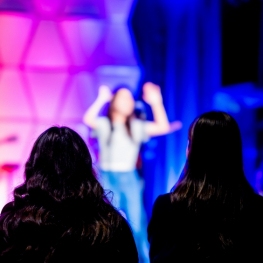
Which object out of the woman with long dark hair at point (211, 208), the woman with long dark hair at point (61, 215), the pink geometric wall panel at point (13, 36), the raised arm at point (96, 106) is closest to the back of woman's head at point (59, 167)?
the woman with long dark hair at point (61, 215)

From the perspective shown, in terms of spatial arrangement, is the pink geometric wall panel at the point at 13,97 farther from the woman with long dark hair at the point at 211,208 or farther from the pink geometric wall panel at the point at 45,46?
the woman with long dark hair at the point at 211,208

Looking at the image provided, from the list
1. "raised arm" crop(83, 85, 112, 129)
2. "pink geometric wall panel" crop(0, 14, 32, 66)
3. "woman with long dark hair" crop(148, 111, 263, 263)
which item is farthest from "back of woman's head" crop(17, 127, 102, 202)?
"pink geometric wall panel" crop(0, 14, 32, 66)

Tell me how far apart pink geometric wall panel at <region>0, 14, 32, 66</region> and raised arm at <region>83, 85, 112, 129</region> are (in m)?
0.47

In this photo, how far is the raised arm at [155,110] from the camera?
2473 mm

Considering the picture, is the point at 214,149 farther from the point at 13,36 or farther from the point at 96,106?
the point at 13,36

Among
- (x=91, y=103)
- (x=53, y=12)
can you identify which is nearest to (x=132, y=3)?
(x=53, y=12)

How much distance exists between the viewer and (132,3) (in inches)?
96.0

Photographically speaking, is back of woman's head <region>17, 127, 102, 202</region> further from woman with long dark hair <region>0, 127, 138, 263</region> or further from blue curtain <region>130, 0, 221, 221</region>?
blue curtain <region>130, 0, 221, 221</region>

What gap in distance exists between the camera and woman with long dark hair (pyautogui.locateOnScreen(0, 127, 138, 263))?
109 centimetres

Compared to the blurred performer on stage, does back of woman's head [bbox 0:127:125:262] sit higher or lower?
lower

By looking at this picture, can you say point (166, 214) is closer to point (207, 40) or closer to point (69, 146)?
point (69, 146)

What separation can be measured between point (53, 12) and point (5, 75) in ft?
1.42

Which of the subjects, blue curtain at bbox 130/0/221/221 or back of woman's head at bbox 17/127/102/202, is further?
blue curtain at bbox 130/0/221/221

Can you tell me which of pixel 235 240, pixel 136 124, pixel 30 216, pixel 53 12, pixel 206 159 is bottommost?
pixel 235 240
